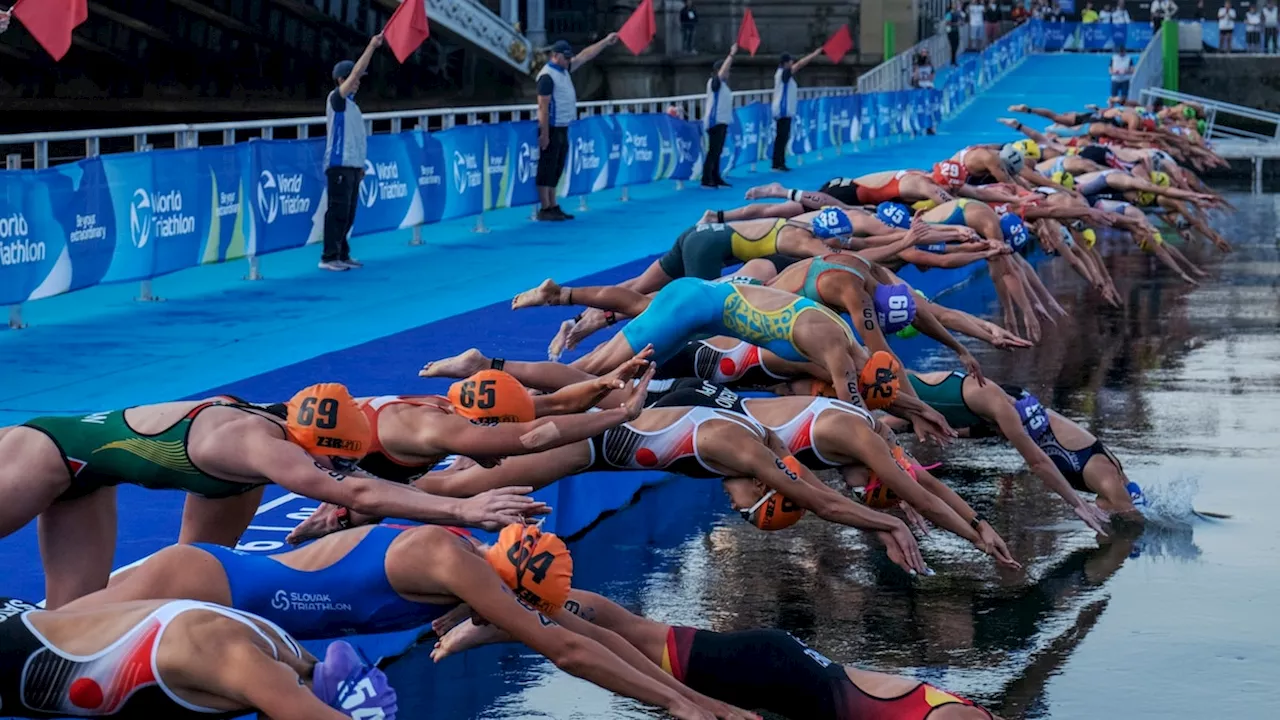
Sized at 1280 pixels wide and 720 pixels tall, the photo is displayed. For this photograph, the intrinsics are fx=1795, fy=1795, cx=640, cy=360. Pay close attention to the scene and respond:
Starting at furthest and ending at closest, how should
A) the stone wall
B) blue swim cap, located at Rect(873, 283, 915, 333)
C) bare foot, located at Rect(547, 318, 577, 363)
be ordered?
1. the stone wall
2. blue swim cap, located at Rect(873, 283, 915, 333)
3. bare foot, located at Rect(547, 318, 577, 363)

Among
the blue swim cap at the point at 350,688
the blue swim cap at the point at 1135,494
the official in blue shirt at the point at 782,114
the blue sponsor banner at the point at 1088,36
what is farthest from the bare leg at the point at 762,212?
the blue sponsor banner at the point at 1088,36

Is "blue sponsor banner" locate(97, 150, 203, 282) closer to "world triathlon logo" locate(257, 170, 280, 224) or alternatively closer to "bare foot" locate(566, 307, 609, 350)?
"world triathlon logo" locate(257, 170, 280, 224)

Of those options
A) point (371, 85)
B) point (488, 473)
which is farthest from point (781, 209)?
point (371, 85)

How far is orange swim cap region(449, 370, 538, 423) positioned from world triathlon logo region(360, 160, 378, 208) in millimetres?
11519

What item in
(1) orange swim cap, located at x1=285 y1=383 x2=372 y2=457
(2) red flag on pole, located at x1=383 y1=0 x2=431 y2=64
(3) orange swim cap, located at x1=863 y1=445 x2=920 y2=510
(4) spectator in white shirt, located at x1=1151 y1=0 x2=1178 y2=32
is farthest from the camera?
(4) spectator in white shirt, located at x1=1151 y1=0 x2=1178 y2=32

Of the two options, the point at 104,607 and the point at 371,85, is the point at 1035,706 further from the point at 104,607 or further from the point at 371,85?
the point at 371,85

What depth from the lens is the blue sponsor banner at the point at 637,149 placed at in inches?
1040

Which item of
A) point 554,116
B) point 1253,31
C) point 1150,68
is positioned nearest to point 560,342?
point 554,116

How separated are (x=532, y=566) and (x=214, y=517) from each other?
5.89ft

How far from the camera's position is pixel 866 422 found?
30.8 feet

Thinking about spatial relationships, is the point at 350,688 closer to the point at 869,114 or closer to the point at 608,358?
the point at 608,358

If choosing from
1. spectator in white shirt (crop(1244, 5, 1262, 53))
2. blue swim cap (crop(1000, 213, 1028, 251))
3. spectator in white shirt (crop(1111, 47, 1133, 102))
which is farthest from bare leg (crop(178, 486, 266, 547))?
spectator in white shirt (crop(1244, 5, 1262, 53))

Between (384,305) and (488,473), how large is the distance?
746cm

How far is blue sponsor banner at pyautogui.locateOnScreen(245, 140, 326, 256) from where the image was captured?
16.8 meters
